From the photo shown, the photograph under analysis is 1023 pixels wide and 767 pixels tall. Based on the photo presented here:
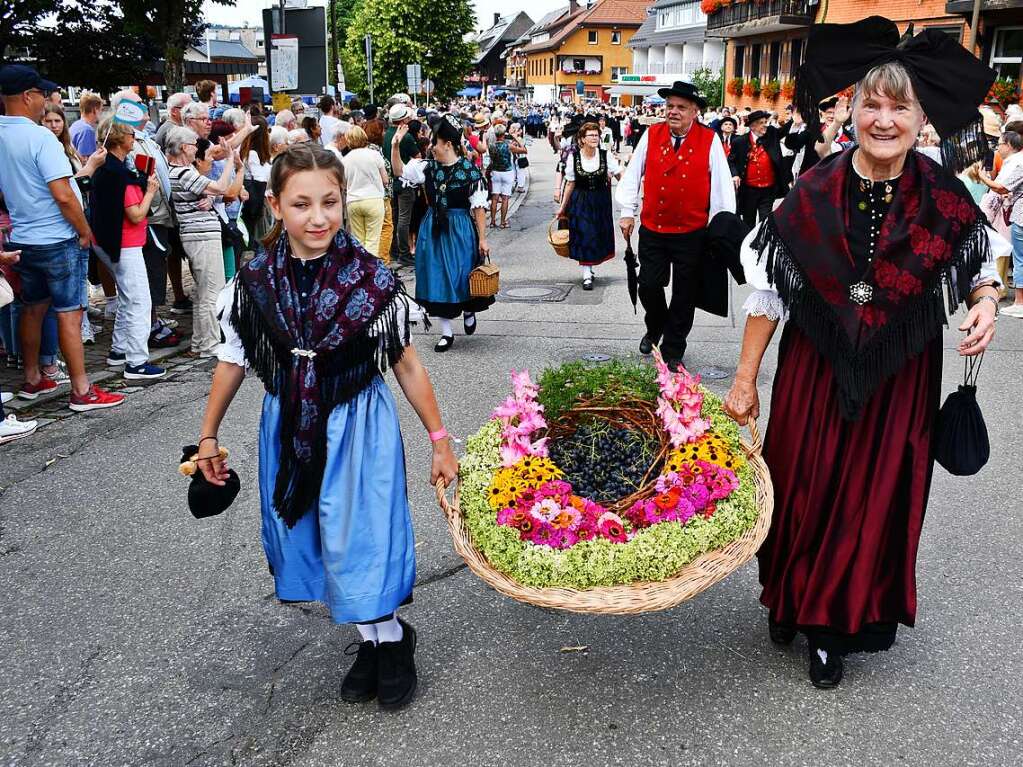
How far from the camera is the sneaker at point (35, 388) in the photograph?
21.4 feet

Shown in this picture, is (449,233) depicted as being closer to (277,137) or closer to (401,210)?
(277,137)

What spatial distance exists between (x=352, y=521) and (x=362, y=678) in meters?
0.66

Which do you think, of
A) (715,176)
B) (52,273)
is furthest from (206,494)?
(715,176)

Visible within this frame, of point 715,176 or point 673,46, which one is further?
point 673,46

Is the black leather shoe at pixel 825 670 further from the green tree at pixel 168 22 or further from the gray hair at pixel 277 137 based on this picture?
the green tree at pixel 168 22

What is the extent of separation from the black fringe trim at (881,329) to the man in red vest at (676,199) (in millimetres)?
3649

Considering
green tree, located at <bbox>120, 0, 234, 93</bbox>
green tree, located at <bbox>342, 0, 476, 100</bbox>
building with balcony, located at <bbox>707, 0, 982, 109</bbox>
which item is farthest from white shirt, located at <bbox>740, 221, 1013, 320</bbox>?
green tree, located at <bbox>342, 0, 476, 100</bbox>

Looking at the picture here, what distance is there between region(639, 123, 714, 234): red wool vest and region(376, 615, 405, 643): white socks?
432 centimetres

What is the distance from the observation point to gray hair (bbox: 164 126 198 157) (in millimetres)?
7258

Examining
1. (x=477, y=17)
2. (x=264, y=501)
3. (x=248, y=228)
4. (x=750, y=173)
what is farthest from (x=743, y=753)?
(x=477, y=17)

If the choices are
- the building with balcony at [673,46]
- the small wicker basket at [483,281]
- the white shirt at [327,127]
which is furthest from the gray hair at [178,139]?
the building with balcony at [673,46]

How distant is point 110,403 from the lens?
6445mm

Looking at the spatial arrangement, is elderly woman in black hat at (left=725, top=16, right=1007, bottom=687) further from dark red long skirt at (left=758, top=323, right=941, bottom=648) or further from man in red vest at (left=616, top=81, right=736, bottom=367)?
man in red vest at (left=616, top=81, right=736, bottom=367)

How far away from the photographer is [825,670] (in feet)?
10.5
